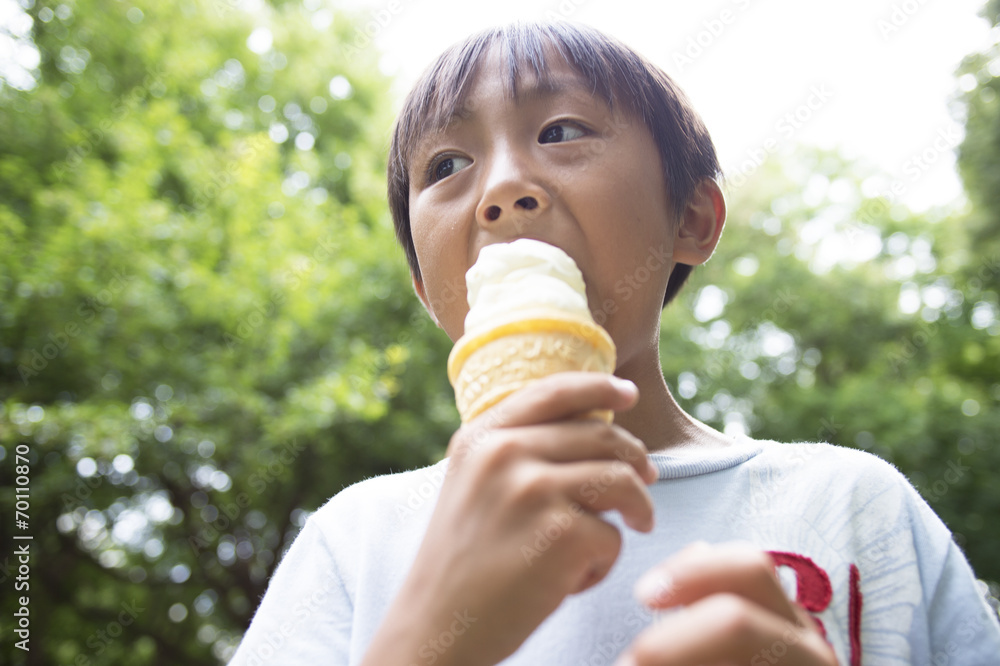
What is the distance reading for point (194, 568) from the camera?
986 cm

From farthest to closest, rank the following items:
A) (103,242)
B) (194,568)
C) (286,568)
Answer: (194,568)
(103,242)
(286,568)

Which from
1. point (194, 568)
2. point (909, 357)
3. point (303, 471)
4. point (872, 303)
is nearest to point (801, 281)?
point (872, 303)

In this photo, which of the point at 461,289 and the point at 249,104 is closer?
the point at 461,289

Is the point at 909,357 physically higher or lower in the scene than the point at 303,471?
lower

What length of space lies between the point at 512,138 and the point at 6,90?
28.3ft

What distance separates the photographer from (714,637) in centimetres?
Result: 82

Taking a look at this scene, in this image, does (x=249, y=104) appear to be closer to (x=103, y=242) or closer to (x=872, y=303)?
(x=103, y=242)

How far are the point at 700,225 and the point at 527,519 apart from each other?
1152mm

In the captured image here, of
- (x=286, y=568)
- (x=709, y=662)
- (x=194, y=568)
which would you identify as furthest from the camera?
(x=194, y=568)

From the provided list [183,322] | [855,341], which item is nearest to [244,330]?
[183,322]

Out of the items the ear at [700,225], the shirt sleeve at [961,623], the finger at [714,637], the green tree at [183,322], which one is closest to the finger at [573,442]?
the finger at [714,637]

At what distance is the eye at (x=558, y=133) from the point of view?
59.7 inches

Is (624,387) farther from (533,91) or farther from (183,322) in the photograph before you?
(183,322)

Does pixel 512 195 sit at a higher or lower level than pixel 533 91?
lower
